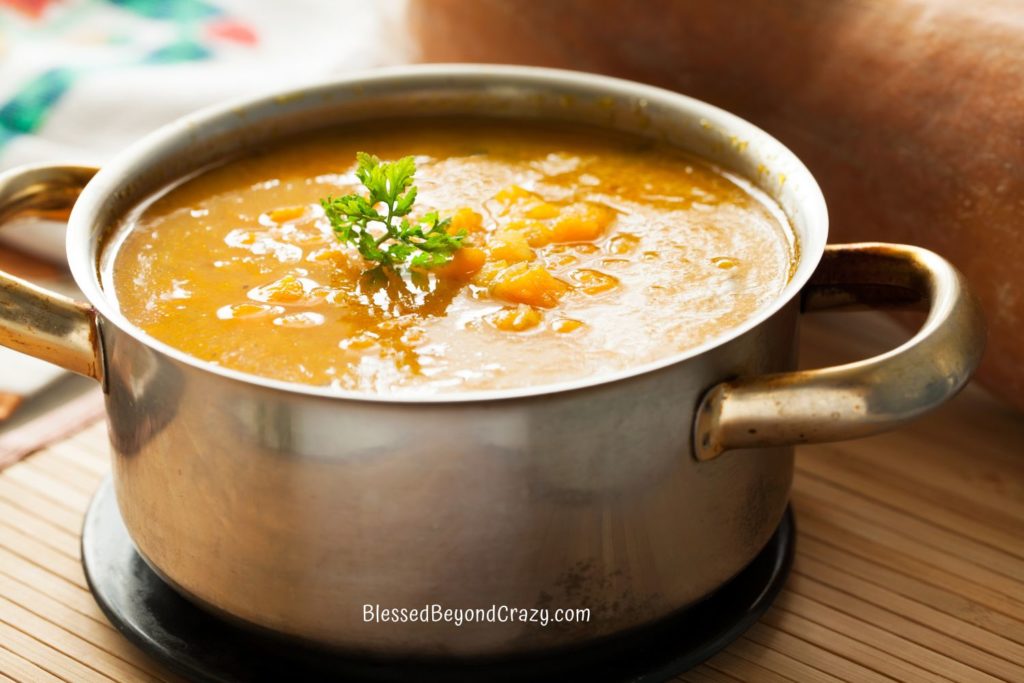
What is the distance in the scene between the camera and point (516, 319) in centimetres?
148

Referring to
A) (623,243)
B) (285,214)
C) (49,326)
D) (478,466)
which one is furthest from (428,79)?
(478,466)

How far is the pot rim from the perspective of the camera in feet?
3.92

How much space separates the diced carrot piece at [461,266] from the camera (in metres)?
1.59

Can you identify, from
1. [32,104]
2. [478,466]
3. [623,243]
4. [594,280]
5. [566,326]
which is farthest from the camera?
[32,104]

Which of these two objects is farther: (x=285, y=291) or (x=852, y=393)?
(x=285, y=291)

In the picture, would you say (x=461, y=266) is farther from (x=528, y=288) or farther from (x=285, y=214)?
(x=285, y=214)

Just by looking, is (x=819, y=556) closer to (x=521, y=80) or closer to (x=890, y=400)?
(x=890, y=400)

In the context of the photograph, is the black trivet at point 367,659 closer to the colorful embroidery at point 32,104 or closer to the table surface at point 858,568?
the table surface at point 858,568

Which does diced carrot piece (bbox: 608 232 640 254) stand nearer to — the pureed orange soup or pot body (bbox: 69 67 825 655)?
the pureed orange soup

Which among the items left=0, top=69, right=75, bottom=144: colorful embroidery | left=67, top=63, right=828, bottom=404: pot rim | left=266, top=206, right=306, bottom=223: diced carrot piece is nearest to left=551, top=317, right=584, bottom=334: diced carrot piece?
left=67, top=63, right=828, bottom=404: pot rim

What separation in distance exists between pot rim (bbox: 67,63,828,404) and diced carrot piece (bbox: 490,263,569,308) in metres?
0.19

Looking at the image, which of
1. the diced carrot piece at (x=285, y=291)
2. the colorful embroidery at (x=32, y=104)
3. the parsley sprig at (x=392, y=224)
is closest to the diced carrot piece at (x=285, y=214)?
the parsley sprig at (x=392, y=224)

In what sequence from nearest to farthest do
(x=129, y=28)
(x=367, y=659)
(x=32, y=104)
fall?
(x=367, y=659), (x=32, y=104), (x=129, y=28)

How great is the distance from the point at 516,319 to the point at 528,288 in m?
0.07
